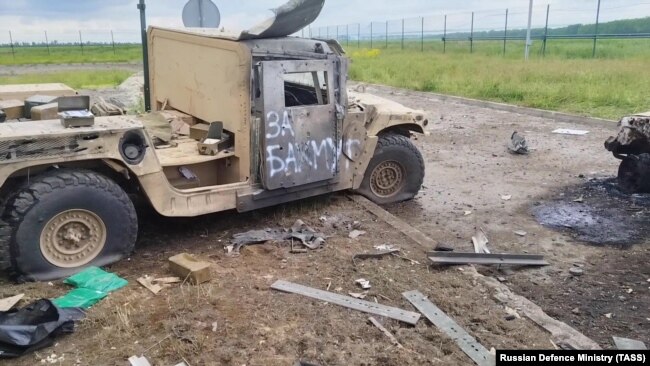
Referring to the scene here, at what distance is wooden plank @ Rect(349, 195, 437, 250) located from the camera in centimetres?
575

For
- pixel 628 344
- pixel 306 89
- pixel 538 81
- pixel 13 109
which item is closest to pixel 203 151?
pixel 306 89

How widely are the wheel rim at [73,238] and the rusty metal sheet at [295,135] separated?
5.39ft

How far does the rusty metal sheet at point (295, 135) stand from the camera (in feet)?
18.4

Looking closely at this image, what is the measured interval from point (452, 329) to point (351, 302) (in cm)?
77

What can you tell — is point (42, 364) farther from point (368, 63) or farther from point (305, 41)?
point (368, 63)

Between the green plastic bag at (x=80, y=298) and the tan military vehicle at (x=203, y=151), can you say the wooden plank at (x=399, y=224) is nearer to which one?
the tan military vehicle at (x=203, y=151)

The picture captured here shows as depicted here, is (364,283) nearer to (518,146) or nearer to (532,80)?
(518,146)

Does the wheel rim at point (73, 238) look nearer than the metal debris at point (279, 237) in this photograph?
Yes

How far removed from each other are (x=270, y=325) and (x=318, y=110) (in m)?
2.64

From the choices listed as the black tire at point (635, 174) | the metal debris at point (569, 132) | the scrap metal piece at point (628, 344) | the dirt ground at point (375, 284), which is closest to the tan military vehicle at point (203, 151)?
the dirt ground at point (375, 284)

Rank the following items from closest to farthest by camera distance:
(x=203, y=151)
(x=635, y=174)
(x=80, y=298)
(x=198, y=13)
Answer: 1. (x=80, y=298)
2. (x=203, y=151)
3. (x=198, y=13)
4. (x=635, y=174)

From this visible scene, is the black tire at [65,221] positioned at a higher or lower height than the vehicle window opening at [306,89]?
lower

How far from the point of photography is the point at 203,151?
5.73 meters

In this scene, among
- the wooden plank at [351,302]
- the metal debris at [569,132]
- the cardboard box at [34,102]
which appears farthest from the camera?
the metal debris at [569,132]
